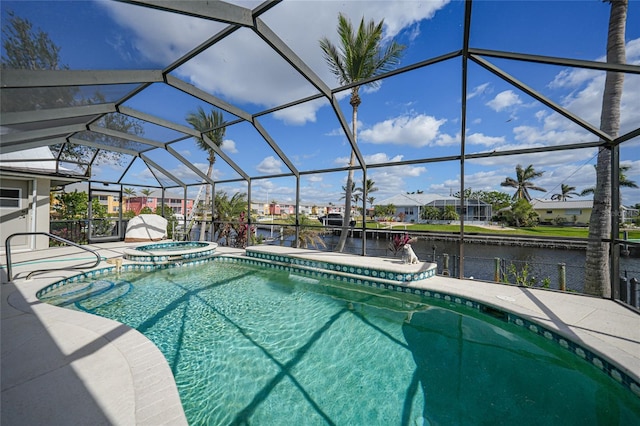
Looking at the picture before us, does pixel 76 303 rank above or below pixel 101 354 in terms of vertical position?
below

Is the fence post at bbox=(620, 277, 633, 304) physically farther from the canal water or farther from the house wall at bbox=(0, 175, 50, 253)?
the house wall at bbox=(0, 175, 50, 253)

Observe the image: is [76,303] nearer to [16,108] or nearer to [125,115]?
[16,108]

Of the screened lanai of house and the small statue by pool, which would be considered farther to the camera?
the small statue by pool

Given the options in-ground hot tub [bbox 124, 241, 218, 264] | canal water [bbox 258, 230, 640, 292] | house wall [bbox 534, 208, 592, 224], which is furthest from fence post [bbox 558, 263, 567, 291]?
house wall [bbox 534, 208, 592, 224]

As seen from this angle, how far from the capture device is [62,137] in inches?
274

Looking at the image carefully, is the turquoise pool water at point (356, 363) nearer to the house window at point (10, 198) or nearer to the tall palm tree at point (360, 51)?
the tall palm tree at point (360, 51)

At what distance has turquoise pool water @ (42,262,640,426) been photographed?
235 centimetres

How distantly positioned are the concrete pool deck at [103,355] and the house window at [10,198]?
5688 millimetres

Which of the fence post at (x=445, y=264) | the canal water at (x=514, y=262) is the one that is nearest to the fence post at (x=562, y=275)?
the canal water at (x=514, y=262)

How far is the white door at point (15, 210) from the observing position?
7.88 meters

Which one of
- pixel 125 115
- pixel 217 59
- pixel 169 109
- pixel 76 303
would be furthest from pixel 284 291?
pixel 125 115

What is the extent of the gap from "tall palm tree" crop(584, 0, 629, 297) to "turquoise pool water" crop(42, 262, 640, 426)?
2899 mm

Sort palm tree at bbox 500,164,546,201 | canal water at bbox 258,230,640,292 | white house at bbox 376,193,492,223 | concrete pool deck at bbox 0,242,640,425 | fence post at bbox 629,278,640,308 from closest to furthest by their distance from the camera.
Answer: concrete pool deck at bbox 0,242,640,425
fence post at bbox 629,278,640,308
canal water at bbox 258,230,640,292
white house at bbox 376,193,492,223
palm tree at bbox 500,164,546,201

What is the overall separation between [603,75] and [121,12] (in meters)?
7.88
